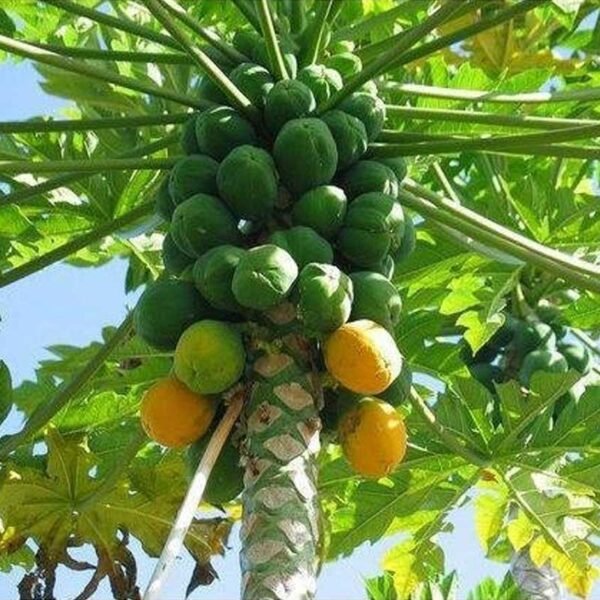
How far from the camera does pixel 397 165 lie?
2729mm

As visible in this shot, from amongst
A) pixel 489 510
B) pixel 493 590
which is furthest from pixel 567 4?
pixel 493 590

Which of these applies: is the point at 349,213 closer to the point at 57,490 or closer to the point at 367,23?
the point at 367,23

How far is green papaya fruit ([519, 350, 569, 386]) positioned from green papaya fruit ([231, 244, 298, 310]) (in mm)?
2039

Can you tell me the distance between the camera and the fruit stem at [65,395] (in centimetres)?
273

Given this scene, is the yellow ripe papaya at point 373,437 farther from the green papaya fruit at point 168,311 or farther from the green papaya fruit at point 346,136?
the green papaya fruit at point 346,136

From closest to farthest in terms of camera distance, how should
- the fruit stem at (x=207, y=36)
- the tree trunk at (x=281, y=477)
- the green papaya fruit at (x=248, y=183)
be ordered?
the tree trunk at (x=281, y=477) < the green papaya fruit at (x=248, y=183) < the fruit stem at (x=207, y=36)

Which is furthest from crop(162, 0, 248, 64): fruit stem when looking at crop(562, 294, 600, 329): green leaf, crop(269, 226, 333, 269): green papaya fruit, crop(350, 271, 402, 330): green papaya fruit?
crop(562, 294, 600, 329): green leaf

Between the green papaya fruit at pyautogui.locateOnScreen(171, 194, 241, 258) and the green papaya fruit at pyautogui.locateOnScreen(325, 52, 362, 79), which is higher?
the green papaya fruit at pyautogui.locateOnScreen(325, 52, 362, 79)

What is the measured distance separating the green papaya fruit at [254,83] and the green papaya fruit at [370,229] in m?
0.38

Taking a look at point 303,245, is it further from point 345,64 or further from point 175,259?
point 345,64

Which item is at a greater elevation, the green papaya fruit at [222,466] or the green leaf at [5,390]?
the green leaf at [5,390]

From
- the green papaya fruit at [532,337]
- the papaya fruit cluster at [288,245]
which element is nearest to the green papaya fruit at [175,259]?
the papaya fruit cluster at [288,245]

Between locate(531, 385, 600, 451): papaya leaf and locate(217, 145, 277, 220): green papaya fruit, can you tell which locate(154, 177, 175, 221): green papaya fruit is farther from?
locate(531, 385, 600, 451): papaya leaf

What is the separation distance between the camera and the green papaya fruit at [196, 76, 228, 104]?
2.82 metres
